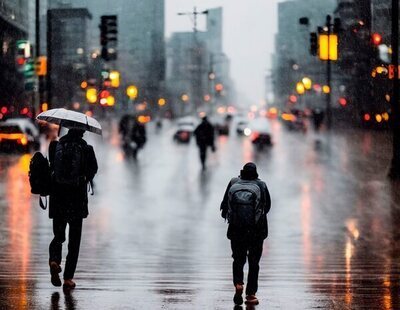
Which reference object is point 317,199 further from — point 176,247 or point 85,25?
point 85,25

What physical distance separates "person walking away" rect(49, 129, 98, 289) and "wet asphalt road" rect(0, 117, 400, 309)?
0.95ft

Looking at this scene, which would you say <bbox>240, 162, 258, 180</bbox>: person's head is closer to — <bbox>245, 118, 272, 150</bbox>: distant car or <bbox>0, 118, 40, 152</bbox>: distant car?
<bbox>0, 118, 40, 152</bbox>: distant car

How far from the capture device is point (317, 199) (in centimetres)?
2133

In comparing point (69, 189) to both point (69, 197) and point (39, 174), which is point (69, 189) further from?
point (39, 174)

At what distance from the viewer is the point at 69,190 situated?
9281mm

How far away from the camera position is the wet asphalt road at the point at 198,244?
8953 mm

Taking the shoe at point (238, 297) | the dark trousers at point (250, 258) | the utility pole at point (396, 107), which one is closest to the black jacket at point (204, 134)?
the utility pole at point (396, 107)

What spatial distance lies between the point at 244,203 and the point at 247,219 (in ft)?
0.53

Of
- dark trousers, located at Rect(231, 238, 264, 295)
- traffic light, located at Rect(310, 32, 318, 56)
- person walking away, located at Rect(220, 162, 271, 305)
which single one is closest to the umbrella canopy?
person walking away, located at Rect(220, 162, 271, 305)

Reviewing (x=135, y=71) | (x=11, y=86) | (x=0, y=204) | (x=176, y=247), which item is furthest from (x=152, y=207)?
(x=135, y=71)

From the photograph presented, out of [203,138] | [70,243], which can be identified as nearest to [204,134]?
[203,138]

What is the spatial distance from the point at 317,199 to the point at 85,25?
135 m

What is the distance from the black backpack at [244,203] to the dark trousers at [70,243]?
5.43ft

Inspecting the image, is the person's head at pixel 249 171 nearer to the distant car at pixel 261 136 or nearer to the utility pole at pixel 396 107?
the utility pole at pixel 396 107
